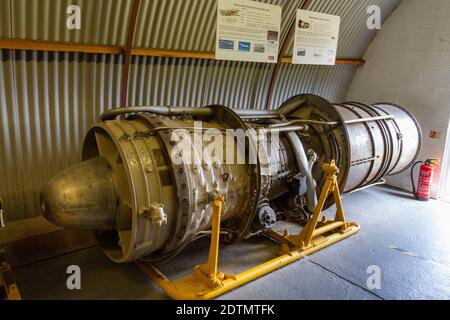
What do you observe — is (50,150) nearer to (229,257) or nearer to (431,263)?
(229,257)

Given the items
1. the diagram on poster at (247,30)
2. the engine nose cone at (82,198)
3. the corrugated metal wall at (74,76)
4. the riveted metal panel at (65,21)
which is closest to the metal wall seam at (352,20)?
the diagram on poster at (247,30)

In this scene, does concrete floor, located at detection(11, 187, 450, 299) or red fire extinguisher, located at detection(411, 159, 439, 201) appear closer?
concrete floor, located at detection(11, 187, 450, 299)

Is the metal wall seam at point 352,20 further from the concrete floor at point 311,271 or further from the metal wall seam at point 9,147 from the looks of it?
the metal wall seam at point 9,147

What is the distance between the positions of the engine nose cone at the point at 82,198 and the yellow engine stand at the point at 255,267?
734 millimetres

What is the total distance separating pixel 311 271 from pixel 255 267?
56 centimetres

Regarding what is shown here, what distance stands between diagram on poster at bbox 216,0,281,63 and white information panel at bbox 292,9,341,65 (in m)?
0.40

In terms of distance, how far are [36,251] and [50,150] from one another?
36.9 inches

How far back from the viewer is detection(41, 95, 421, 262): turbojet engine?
2.60m

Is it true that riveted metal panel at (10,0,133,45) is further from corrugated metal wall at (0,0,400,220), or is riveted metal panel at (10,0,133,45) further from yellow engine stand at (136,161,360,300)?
yellow engine stand at (136,161,360,300)

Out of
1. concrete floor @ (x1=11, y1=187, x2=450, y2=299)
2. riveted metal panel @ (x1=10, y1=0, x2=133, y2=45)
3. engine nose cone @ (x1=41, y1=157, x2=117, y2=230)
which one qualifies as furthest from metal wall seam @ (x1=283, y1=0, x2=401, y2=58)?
engine nose cone @ (x1=41, y1=157, x2=117, y2=230)

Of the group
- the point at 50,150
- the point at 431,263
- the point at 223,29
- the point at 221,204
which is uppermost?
the point at 223,29

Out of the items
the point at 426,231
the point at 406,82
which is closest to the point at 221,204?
the point at 426,231

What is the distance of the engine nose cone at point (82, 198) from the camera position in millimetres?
2564

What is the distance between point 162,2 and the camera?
3.56 metres
